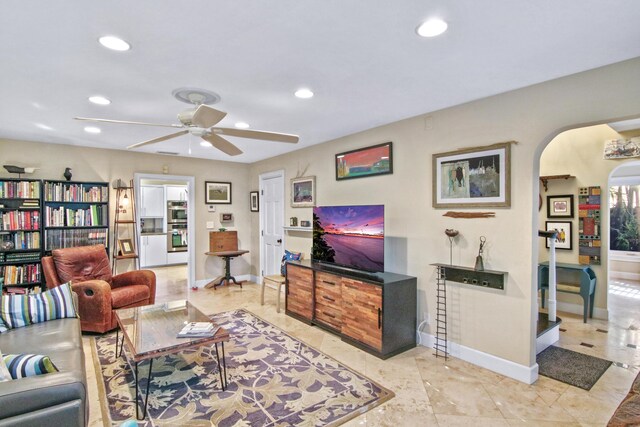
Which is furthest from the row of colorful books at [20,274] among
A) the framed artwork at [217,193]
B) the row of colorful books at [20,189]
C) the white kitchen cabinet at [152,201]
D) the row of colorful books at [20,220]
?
the white kitchen cabinet at [152,201]

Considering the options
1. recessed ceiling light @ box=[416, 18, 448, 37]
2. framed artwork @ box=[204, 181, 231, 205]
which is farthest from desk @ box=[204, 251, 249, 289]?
recessed ceiling light @ box=[416, 18, 448, 37]

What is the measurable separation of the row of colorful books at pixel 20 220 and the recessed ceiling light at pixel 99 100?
7.96ft

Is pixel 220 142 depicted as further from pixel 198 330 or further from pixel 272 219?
pixel 272 219

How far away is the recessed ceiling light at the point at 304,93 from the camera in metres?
2.73

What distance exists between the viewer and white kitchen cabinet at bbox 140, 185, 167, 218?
8.09 meters

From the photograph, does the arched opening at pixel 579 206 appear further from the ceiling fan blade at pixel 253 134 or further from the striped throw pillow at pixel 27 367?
the striped throw pillow at pixel 27 367

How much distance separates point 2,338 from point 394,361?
10.4 feet

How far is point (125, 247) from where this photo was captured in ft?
16.8

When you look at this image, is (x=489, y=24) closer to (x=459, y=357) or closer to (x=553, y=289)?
(x=459, y=357)

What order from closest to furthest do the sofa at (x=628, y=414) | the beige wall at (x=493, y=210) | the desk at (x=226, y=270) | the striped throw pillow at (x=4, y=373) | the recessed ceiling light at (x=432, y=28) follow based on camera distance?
the sofa at (x=628, y=414)
the striped throw pillow at (x=4, y=373)
the recessed ceiling light at (x=432, y=28)
the beige wall at (x=493, y=210)
the desk at (x=226, y=270)

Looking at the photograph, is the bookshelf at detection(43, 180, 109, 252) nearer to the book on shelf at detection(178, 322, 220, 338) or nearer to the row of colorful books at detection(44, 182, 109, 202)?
the row of colorful books at detection(44, 182, 109, 202)

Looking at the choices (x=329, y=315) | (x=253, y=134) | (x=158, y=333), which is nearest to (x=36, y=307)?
(x=158, y=333)

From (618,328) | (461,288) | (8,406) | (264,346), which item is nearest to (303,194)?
(264,346)

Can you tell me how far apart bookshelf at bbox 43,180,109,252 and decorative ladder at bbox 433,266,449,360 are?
4.65 metres
